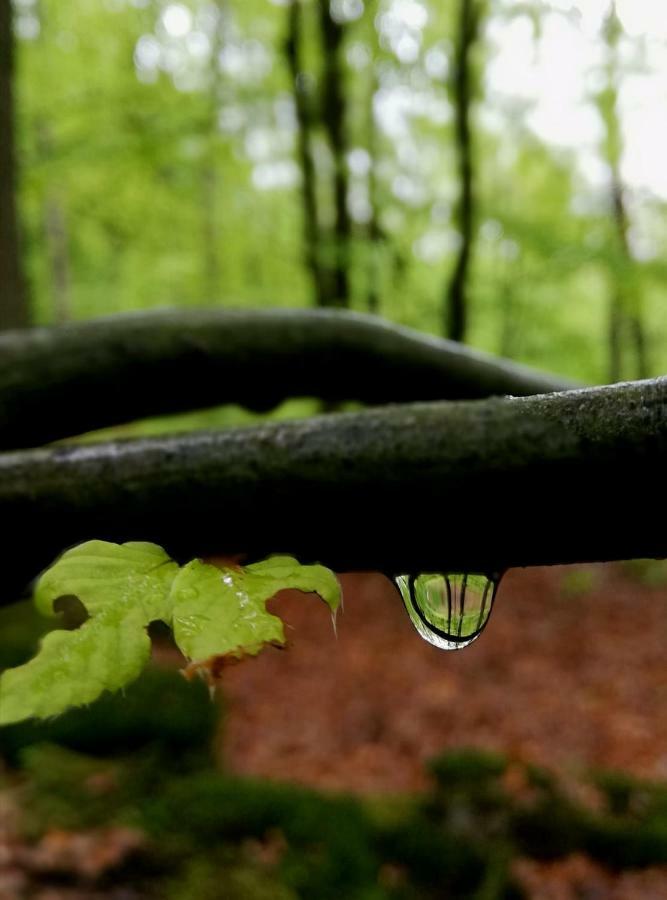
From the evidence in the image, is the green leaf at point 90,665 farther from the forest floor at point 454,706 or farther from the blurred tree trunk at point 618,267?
the blurred tree trunk at point 618,267

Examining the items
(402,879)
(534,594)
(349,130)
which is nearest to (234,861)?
(402,879)

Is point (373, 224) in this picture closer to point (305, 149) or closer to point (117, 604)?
point (305, 149)

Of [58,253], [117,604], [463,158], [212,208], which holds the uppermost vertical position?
[463,158]

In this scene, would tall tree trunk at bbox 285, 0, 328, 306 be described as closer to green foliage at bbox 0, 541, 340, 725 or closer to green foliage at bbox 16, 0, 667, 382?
green foliage at bbox 16, 0, 667, 382

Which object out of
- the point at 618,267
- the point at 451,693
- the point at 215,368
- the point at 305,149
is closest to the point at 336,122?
the point at 305,149

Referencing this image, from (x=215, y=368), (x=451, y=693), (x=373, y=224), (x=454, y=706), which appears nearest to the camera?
(x=215, y=368)

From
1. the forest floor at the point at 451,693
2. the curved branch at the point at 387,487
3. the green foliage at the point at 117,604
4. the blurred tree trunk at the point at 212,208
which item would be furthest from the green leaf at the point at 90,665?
the blurred tree trunk at the point at 212,208

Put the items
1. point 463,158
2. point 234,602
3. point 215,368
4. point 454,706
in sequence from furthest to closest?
point 463,158 → point 454,706 → point 215,368 → point 234,602
